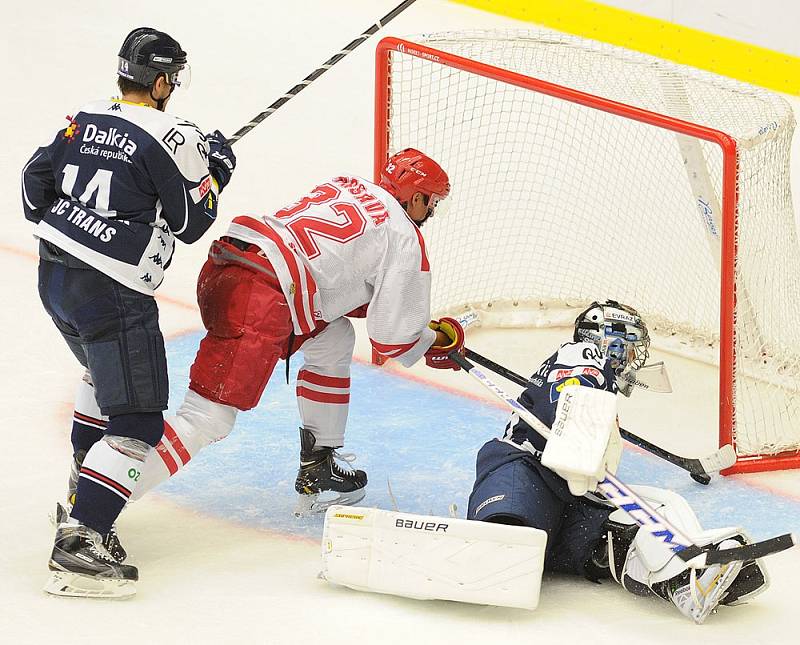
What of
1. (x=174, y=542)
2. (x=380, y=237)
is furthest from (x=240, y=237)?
(x=174, y=542)

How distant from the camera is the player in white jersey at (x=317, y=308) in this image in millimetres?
Result: 2951

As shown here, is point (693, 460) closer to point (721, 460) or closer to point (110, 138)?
point (721, 460)

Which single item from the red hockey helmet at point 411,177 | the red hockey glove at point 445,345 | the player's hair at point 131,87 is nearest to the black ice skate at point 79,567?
the player's hair at point 131,87

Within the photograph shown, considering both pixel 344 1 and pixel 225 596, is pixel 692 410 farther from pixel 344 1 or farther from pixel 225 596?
pixel 344 1

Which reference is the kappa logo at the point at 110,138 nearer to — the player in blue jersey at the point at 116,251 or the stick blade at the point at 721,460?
the player in blue jersey at the point at 116,251

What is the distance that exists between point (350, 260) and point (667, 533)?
92cm

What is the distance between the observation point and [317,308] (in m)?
3.09

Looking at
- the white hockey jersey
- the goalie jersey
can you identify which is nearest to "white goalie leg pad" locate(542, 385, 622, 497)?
the goalie jersey

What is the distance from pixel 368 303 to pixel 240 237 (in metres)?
0.35

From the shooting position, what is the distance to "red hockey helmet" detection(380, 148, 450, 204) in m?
3.22

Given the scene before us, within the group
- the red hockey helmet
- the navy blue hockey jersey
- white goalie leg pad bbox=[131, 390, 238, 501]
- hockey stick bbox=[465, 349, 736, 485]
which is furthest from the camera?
hockey stick bbox=[465, 349, 736, 485]

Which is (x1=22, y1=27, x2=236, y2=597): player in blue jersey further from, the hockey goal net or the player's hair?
the hockey goal net

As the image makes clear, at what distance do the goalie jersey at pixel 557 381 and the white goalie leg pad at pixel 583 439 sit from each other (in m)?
0.10

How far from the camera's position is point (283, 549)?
3.05m
